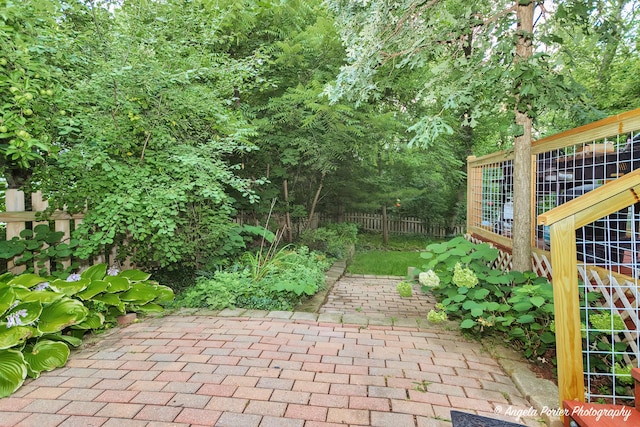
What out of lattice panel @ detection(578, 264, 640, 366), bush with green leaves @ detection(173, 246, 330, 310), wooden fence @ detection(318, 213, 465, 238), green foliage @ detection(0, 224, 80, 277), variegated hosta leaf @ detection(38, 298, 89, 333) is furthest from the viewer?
wooden fence @ detection(318, 213, 465, 238)

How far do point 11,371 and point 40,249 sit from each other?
1.64m

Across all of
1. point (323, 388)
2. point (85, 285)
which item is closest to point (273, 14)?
point (85, 285)

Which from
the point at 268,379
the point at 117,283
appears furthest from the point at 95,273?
the point at 268,379

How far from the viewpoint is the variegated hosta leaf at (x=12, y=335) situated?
192cm

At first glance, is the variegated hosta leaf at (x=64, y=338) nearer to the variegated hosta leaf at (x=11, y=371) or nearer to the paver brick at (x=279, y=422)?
the variegated hosta leaf at (x=11, y=371)

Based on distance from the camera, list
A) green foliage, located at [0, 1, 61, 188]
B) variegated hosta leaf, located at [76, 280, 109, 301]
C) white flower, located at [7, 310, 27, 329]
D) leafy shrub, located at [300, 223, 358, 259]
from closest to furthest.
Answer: white flower, located at [7, 310, 27, 329]
green foliage, located at [0, 1, 61, 188]
variegated hosta leaf, located at [76, 280, 109, 301]
leafy shrub, located at [300, 223, 358, 259]

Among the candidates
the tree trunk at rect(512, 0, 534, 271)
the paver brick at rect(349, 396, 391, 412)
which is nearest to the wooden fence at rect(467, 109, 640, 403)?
the tree trunk at rect(512, 0, 534, 271)

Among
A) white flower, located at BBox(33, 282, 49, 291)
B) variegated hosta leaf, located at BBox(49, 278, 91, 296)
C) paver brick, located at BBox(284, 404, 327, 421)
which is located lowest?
paver brick, located at BBox(284, 404, 327, 421)

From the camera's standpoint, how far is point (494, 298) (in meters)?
2.93

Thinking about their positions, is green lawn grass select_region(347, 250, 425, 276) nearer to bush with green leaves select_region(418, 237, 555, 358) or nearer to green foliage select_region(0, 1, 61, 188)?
bush with green leaves select_region(418, 237, 555, 358)

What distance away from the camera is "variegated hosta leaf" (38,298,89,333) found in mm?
2201

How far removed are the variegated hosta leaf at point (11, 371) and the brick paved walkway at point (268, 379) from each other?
5cm

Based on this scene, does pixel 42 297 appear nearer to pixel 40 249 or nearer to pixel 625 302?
pixel 40 249

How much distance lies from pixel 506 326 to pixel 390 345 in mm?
887
